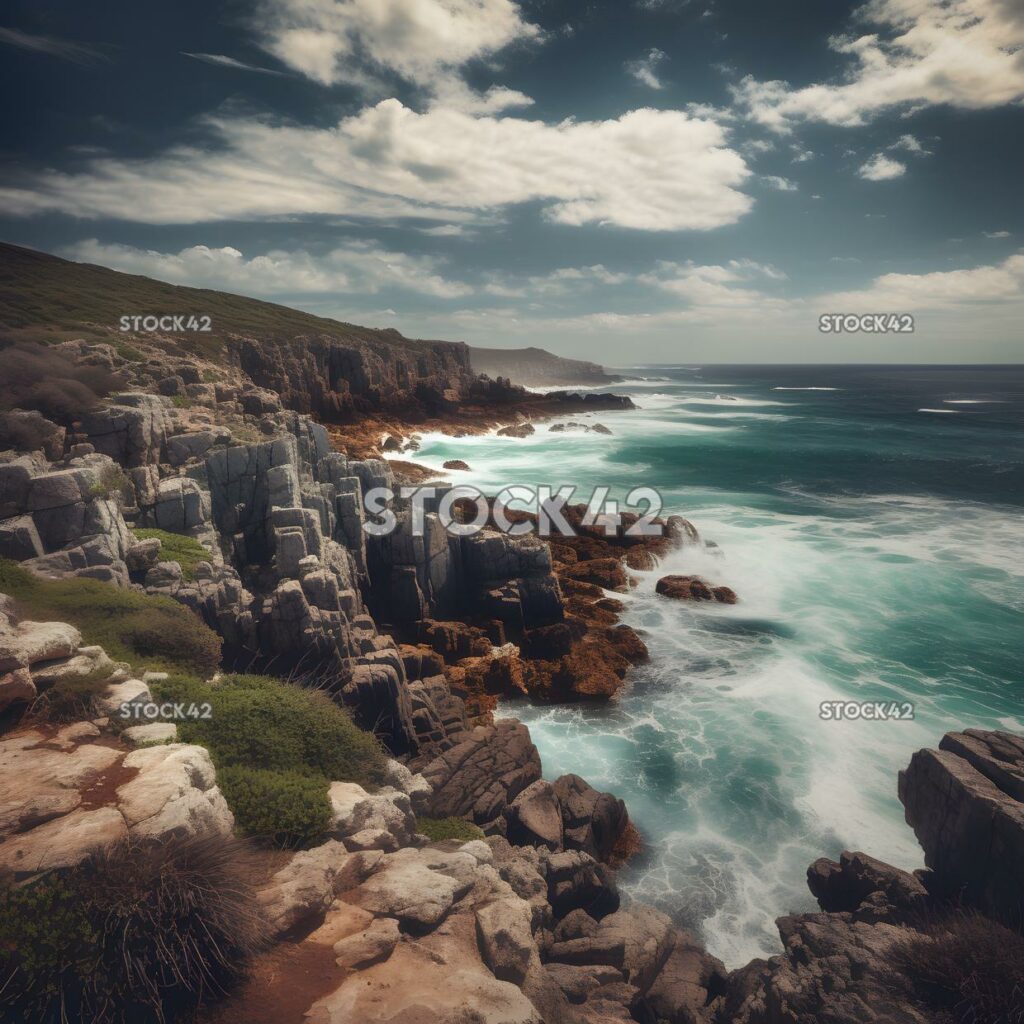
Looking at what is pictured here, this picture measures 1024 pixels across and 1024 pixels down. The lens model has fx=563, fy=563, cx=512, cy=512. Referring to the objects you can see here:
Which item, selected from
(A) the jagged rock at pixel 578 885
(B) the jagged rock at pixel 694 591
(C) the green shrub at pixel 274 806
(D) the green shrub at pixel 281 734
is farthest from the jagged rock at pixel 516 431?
(C) the green shrub at pixel 274 806

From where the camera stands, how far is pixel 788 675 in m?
27.6

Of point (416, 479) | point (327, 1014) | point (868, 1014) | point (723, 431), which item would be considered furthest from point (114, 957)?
point (723, 431)

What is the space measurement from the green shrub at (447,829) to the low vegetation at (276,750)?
178 cm

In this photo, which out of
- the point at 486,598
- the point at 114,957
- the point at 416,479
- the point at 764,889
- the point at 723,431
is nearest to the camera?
the point at 114,957

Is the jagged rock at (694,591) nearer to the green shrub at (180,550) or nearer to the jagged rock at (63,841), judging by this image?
the green shrub at (180,550)

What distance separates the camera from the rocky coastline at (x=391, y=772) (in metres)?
8.80

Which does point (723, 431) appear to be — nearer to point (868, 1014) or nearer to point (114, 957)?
point (868, 1014)

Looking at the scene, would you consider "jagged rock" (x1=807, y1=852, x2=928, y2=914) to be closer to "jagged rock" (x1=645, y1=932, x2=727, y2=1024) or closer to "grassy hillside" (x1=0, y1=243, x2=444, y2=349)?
"jagged rock" (x1=645, y1=932, x2=727, y2=1024)

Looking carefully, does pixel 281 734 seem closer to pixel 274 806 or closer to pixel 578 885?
pixel 274 806

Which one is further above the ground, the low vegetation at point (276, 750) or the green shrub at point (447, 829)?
the low vegetation at point (276, 750)

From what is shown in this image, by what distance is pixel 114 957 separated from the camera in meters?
7.18

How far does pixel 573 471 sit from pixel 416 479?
22.0m

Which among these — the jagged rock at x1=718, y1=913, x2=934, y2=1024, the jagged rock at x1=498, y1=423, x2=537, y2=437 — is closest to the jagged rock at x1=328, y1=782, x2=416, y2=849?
the jagged rock at x1=718, y1=913, x2=934, y2=1024

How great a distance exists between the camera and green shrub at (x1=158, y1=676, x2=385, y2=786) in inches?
480
